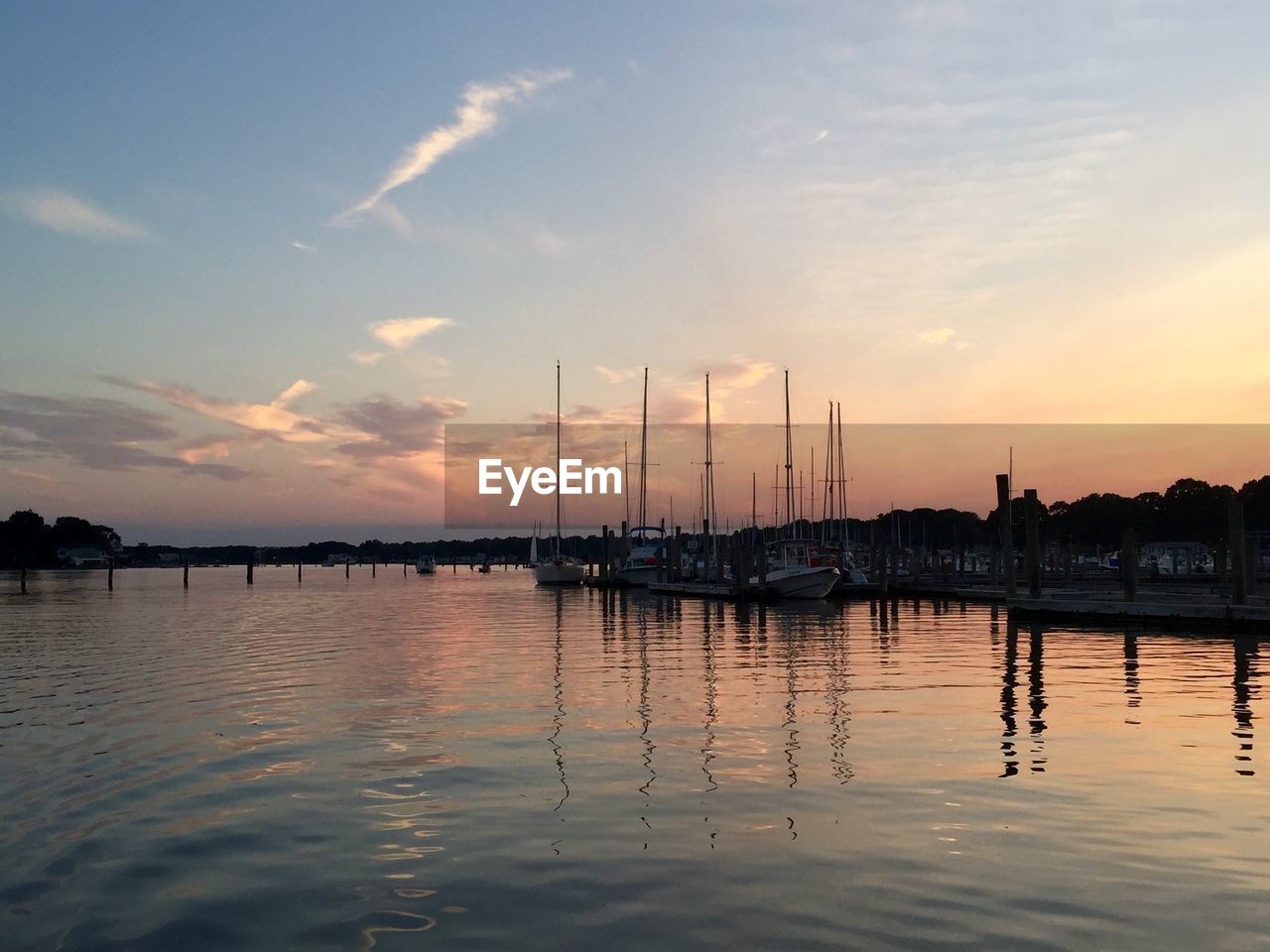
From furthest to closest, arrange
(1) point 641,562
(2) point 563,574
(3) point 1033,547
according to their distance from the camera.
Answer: (2) point 563,574, (1) point 641,562, (3) point 1033,547

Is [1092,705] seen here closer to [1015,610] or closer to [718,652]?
[718,652]

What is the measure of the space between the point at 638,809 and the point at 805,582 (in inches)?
2164

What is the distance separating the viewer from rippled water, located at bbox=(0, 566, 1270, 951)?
8406mm

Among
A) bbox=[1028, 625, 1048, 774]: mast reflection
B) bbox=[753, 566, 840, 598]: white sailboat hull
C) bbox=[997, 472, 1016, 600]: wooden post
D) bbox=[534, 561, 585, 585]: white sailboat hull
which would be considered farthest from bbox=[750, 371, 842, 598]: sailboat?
bbox=[534, 561, 585, 585]: white sailboat hull

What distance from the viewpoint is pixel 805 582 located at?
66.1 metres

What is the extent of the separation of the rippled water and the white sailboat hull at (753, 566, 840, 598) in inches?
Result: 1487

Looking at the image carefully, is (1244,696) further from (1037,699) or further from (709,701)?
(709,701)

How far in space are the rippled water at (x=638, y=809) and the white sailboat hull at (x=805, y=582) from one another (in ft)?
124

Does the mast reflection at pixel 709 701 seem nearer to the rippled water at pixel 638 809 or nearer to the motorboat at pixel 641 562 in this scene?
the rippled water at pixel 638 809

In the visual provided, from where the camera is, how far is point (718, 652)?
33.1 metres

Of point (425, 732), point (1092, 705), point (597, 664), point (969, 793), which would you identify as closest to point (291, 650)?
point (597, 664)

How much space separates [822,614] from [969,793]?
4149 centimetres

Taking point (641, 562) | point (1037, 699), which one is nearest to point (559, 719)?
point (1037, 699)

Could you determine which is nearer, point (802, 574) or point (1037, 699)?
point (1037, 699)
